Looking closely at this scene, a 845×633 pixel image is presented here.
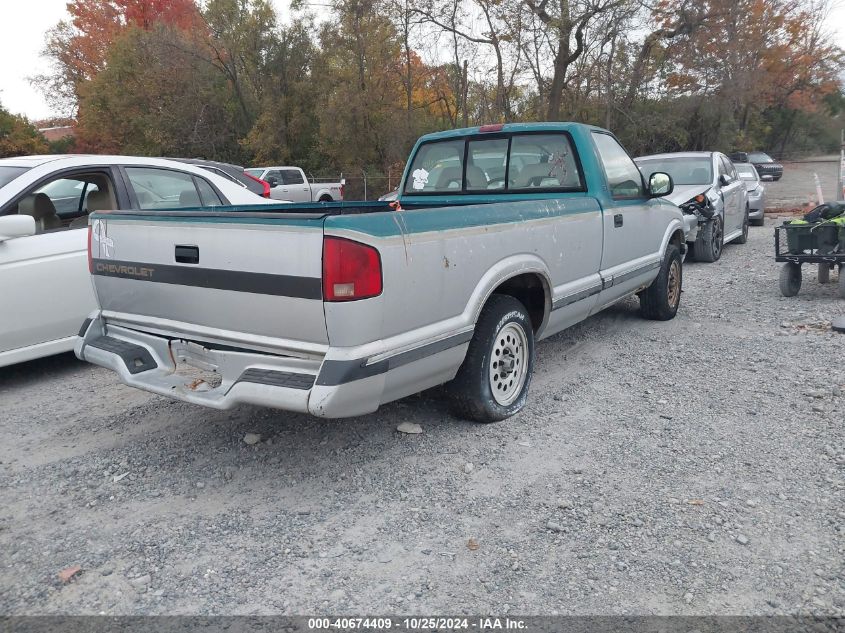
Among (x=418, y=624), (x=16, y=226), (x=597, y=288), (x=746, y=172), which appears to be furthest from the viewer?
(x=746, y=172)

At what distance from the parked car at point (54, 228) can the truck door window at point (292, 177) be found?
17.7 meters

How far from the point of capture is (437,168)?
5.86m

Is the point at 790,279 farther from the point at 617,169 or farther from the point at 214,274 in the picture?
the point at 214,274

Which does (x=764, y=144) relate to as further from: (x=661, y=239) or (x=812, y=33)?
(x=661, y=239)

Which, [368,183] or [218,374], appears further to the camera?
[368,183]

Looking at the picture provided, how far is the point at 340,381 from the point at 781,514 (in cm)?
216

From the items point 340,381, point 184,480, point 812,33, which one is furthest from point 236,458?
point 812,33

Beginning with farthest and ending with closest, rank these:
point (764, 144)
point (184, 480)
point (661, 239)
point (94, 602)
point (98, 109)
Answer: point (764, 144), point (98, 109), point (661, 239), point (184, 480), point (94, 602)

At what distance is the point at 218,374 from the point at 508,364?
1.81 meters

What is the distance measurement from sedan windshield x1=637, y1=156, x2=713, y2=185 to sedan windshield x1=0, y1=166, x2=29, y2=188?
855cm

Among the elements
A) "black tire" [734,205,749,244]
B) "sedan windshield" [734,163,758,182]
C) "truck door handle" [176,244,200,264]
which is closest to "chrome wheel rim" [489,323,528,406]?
"truck door handle" [176,244,200,264]

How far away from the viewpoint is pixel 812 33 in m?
39.8

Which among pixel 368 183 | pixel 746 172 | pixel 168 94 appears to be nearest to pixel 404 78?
pixel 368 183

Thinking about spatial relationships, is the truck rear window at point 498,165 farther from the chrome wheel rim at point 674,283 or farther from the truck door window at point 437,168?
the chrome wheel rim at point 674,283
